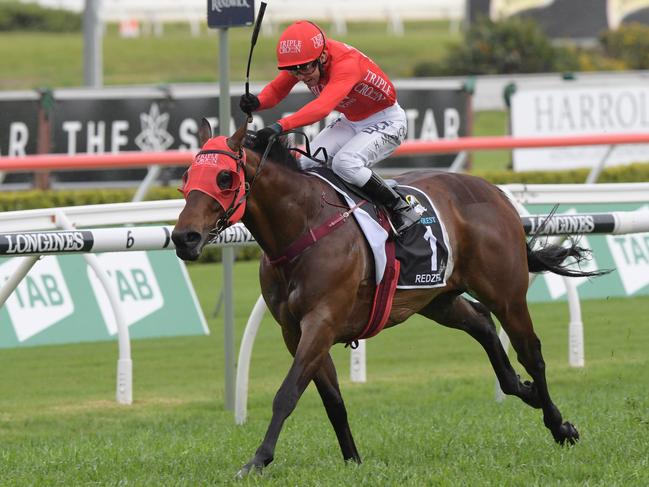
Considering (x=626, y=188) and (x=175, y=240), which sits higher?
(x=175, y=240)

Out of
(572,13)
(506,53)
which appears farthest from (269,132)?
(572,13)

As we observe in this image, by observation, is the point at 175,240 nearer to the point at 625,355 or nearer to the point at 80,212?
the point at 80,212

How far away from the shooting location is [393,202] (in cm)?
560

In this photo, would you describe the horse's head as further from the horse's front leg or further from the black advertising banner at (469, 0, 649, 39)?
the black advertising banner at (469, 0, 649, 39)

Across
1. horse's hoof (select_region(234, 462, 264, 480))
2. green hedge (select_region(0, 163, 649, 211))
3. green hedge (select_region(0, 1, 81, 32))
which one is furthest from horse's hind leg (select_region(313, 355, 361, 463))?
green hedge (select_region(0, 1, 81, 32))

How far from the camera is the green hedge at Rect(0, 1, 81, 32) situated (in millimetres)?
42500

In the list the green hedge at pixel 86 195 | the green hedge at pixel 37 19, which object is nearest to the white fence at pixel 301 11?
the green hedge at pixel 37 19

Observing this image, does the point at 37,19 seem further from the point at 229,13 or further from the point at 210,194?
the point at 210,194

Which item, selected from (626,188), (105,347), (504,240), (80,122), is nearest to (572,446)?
(504,240)

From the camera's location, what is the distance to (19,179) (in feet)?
41.2

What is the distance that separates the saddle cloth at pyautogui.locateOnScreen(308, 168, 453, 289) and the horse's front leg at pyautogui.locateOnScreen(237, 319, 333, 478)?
46 centimetres

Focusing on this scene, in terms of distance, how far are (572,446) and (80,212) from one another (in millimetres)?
3056

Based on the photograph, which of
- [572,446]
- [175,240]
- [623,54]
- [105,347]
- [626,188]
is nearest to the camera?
[175,240]

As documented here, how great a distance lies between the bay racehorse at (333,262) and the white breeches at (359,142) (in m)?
0.15
